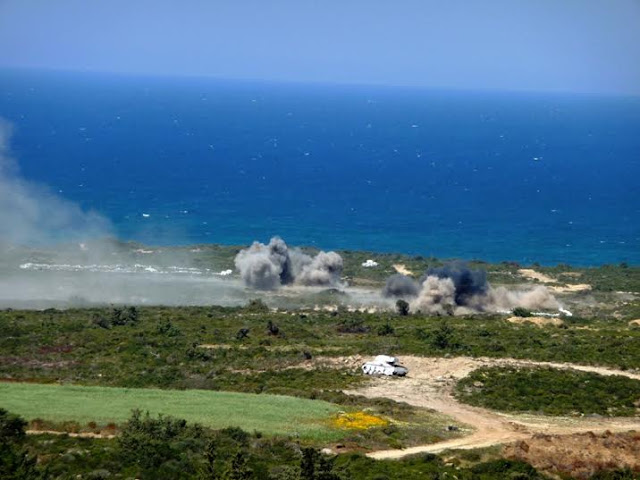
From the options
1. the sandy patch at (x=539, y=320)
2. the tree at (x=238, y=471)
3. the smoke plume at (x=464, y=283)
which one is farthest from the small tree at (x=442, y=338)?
the tree at (x=238, y=471)

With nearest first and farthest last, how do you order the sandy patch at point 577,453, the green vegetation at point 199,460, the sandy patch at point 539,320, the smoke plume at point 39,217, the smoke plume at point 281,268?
the green vegetation at point 199,460 < the sandy patch at point 577,453 < the sandy patch at point 539,320 < the smoke plume at point 281,268 < the smoke plume at point 39,217

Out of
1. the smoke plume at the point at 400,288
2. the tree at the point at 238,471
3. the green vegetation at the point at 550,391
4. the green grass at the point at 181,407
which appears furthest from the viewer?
the smoke plume at the point at 400,288

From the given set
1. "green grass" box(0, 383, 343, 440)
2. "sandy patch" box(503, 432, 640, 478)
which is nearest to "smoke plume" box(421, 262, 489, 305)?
"green grass" box(0, 383, 343, 440)

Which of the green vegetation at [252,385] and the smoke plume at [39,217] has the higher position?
the smoke plume at [39,217]

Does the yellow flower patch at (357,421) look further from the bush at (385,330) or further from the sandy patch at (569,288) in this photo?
the sandy patch at (569,288)

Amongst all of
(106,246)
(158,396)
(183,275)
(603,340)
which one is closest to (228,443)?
(158,396)

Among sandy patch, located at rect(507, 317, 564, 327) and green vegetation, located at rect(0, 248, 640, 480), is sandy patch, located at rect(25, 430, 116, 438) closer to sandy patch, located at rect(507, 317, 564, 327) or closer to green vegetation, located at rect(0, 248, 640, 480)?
green vegetation, located at rect(0, 248, 640, 480)
